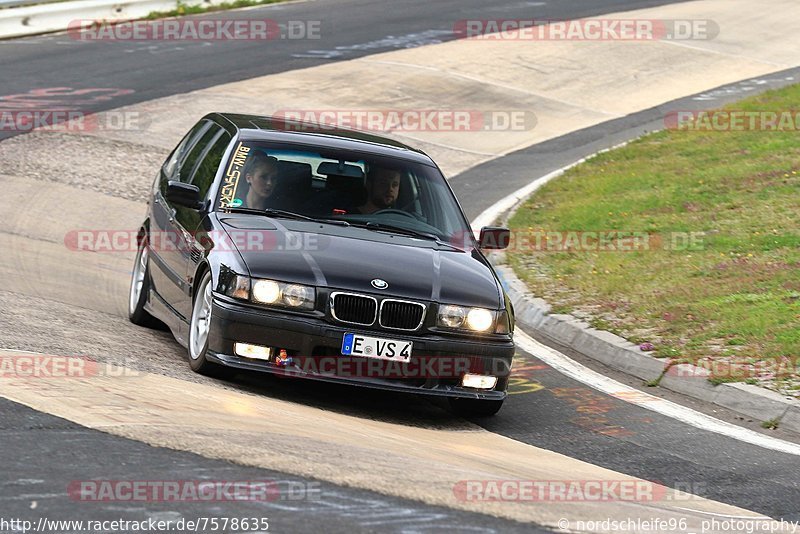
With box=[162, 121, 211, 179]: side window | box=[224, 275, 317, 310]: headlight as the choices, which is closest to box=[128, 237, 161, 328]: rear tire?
box=[162, 121, 211, 179]: side window

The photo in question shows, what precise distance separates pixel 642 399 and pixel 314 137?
290cm

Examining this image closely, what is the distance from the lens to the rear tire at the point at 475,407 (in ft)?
27.2

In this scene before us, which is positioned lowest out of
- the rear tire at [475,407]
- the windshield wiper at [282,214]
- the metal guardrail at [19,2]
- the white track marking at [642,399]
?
the white track marking at [642,399]

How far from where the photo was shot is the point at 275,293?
7.77 metres

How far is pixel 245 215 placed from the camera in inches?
347

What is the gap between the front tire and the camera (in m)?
8.02

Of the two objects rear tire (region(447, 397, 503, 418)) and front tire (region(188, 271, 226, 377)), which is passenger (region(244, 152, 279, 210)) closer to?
front tire (region(188, 271, 226, 377))

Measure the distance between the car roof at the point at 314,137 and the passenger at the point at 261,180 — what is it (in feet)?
0.89

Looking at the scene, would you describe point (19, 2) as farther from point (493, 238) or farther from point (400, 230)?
point (400, 230)

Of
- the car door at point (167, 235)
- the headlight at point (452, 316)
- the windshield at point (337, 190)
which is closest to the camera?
the headlight at point (452, 316)

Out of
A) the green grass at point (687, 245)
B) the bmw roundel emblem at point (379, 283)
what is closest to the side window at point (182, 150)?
the bmw roundel emblem at point (379, 283)

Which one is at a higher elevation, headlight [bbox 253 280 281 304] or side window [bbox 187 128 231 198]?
side window [bbox 187 128 231 198]

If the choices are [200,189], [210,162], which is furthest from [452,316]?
[210,162]

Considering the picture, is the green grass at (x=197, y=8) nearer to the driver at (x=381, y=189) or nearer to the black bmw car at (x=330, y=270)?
the black bmw car at (x=330, y=270)
